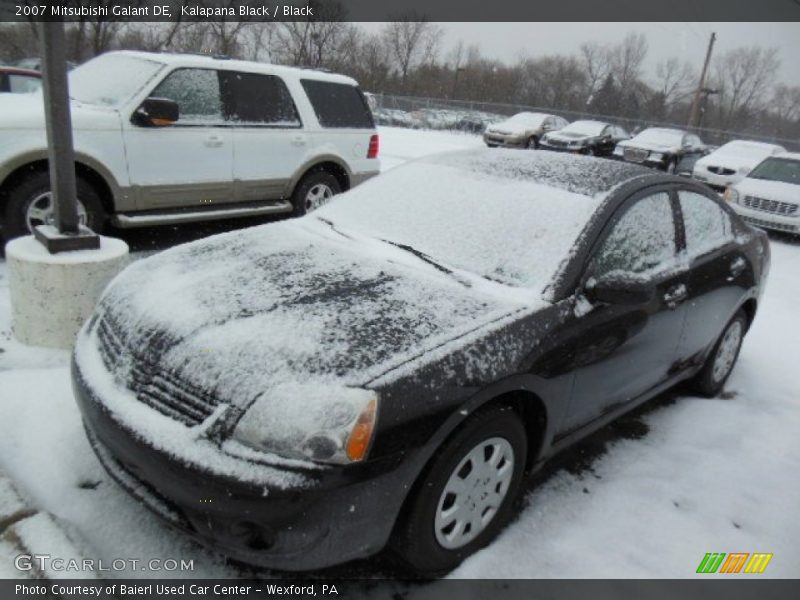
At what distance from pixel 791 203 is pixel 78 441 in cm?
1137

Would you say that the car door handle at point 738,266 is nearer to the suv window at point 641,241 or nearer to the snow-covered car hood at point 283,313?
the suv window at point 641,241

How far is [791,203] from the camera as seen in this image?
10523 millimetres

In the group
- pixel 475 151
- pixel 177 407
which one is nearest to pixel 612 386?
pixel 475 151

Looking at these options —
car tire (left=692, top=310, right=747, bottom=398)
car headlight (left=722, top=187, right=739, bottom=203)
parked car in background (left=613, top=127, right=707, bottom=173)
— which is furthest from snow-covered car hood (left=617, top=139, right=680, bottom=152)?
car tire (left=692, top=310, right=747, bottom=398)

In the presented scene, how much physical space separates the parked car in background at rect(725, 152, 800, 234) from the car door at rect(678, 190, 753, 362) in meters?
7.76

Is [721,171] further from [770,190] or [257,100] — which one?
[257,100]

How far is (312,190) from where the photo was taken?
23.2 feet

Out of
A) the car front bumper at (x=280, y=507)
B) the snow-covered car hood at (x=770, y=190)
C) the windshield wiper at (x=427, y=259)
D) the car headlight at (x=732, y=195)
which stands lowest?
the car front bumper at (x=280, y=507)

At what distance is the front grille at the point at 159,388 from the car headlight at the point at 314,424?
197 millimetres

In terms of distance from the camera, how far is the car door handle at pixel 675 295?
10.8ft

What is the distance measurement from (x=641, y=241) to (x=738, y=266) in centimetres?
122

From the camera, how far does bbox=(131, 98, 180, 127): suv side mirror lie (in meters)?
5.27

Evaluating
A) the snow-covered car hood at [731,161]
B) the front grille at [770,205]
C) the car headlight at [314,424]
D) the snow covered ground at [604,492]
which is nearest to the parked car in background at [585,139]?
the snow-covered car hood at [731,161]

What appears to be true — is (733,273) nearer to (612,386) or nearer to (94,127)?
(612,386)
